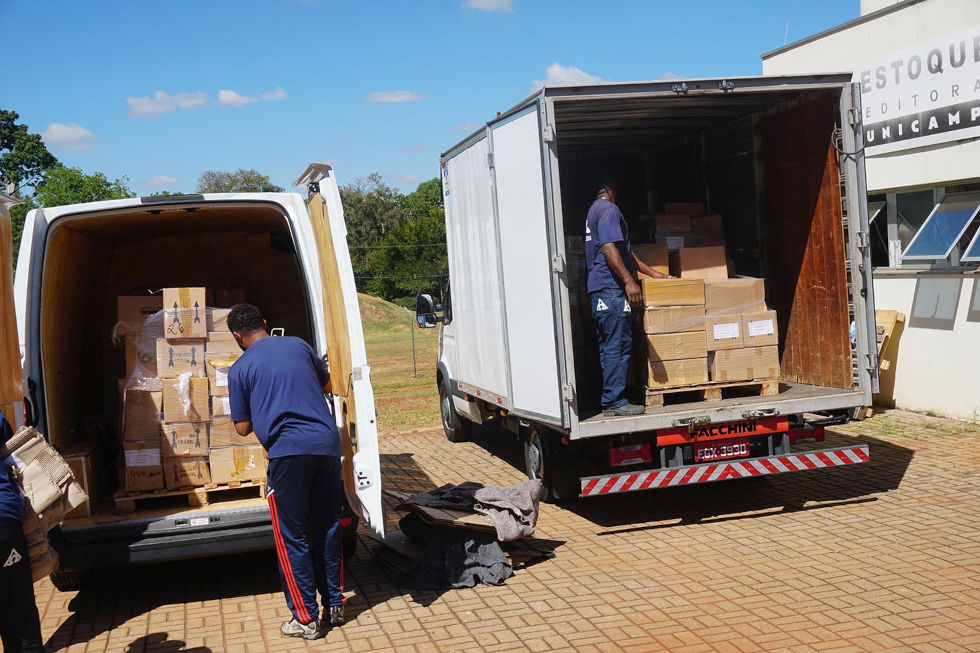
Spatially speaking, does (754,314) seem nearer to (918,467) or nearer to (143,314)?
(918,467)

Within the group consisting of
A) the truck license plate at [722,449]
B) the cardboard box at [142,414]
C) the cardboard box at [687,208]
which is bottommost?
the truck license plate at [722,449]

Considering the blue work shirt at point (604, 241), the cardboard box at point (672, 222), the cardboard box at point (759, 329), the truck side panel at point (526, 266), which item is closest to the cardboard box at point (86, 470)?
the truck side panel at point (526, 266)

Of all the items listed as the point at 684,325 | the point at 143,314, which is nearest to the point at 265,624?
the point at 143,314

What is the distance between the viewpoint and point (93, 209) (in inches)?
234

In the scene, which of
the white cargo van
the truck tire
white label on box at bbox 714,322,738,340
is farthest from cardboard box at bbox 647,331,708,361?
the white cargo van

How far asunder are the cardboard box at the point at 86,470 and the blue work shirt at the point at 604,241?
3827 mm

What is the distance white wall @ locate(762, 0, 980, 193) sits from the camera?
33.3ft

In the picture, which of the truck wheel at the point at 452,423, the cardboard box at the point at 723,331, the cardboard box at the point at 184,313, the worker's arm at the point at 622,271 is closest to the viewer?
the cardboard box at the point at 184,313

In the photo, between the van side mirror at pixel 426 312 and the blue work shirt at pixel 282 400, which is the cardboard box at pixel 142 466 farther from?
the van side mirror at pixel 426 312

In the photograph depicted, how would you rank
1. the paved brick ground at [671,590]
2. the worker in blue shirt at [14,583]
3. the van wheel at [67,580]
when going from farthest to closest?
the van wheel at [67,580], the paved brick ground at [671,590], the worker in blue shirt at [14,583]

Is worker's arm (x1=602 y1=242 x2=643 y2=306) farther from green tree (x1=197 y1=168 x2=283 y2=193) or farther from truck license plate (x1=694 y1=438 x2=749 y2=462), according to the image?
green tree (x1=197 y1=168 x2=283 y2=193)

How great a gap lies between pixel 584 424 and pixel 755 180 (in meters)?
3.39

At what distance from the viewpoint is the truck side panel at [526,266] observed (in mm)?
6820

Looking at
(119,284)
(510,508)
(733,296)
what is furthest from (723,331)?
(119,284)
